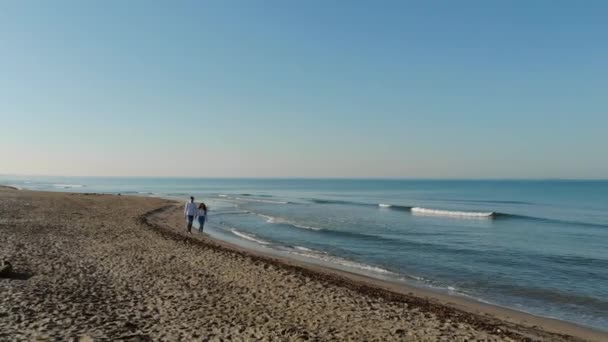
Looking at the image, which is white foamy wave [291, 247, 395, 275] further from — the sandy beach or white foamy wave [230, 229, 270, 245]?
white foamy wave [230, 229, 270, 245]

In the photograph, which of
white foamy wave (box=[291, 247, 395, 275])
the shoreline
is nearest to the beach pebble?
the shoreline

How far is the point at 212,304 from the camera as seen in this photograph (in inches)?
387

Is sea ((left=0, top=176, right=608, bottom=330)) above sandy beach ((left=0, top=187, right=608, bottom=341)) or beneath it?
beneath

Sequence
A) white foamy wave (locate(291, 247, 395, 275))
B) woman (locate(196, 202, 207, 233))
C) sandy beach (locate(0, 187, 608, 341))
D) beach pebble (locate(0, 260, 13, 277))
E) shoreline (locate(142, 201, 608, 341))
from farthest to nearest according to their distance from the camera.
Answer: woman (locate(196, 202, 207, 233)), white foamy wave (locate(291, 247, 395, 275)), beach pebble (locate(0, 260, 13, 277)), shoreline (locate(142, 201, 608, 341)), sandy beach (locate(0, 187, 608, 341))

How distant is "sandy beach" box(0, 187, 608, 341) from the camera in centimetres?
798

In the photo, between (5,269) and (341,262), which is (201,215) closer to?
(341,262)

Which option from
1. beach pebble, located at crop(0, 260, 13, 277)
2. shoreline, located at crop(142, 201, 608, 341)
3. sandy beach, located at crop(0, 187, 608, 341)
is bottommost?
shoreline, located at crop(142, 201, 608, 341)

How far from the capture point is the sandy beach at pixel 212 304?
A: 7.98m

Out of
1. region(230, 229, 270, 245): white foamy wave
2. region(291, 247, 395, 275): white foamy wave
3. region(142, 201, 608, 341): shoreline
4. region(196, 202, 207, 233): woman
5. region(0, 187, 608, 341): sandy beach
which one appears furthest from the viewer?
region(196, 202, 207, 233): woman

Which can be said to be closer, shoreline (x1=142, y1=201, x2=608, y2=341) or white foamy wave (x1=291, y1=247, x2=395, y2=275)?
shoreline (x1=142, y1=201, x2=608, y2=341)

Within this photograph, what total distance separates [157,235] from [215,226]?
9788 millimetres

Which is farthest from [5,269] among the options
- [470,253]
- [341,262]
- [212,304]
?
[470,253]

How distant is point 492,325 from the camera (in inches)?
394

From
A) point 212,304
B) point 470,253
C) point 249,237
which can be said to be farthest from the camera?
point 249,237
